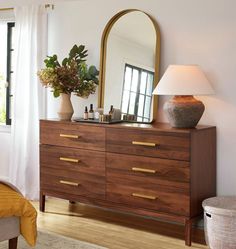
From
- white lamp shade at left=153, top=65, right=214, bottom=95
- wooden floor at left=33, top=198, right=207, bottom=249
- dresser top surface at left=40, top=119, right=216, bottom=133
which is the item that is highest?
white lamp shade at left=153, top=65, right=214, bottom=95

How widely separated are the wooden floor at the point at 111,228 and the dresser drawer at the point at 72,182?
0.25m

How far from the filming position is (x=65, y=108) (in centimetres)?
463

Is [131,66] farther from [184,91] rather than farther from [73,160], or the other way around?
[73,160]

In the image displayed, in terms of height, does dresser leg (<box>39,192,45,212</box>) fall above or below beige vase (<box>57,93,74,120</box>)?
below

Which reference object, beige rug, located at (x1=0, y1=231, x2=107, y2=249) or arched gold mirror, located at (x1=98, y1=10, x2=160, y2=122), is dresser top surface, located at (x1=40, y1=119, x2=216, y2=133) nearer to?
arched gold mirror, located at (x1=98, y1=10, x2=160, y2=122)

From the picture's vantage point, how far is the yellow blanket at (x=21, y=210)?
3.25 m

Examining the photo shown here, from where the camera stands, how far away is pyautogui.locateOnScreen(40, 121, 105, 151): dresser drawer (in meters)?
4.25

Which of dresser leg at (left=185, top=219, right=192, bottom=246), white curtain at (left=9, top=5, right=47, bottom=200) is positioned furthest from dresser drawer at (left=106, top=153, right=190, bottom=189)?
white curtain at (left=9, top=5, right=47, bottom=200)

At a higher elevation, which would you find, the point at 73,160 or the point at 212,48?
the point at 212,48

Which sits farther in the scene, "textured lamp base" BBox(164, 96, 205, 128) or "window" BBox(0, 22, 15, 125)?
"window" BBox(0, 22, 15, 125)

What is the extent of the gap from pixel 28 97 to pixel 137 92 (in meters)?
1.31

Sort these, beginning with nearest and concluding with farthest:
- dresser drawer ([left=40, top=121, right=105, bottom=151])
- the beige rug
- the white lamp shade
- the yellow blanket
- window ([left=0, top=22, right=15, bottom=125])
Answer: the yellow blanket < the beige rug < the white lamp shade < dresser drawer ([left=40, top=121, right=105, bottom=151]) < window ([left=0, top=22, right=15, bottom=125])

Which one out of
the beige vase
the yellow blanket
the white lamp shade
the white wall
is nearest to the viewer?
the yellow blanket

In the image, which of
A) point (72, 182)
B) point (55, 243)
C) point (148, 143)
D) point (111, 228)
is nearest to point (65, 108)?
point (72, 182)
